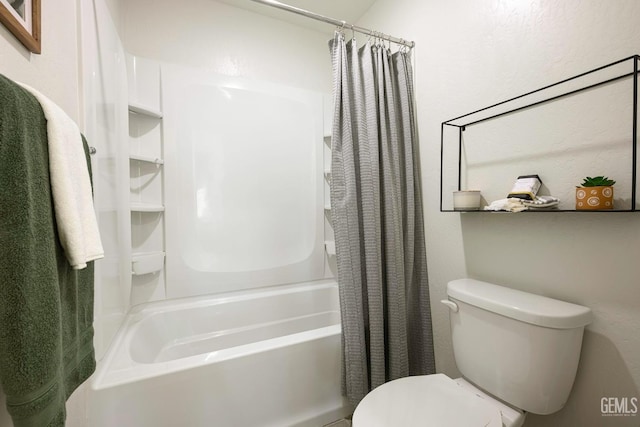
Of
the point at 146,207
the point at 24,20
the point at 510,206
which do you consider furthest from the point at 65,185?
the point at 510,206

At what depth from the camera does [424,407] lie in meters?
0.94

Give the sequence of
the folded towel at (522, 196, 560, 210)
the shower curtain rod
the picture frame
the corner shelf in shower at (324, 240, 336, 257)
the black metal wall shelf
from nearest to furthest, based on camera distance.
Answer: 1. the picture frame
2. the black metal wall shelf
3. the folded towel at (522, 196, 560, 210)
4. the shower curtain rod
5. the corner shelf in shower at (324, 240, 336, 257)

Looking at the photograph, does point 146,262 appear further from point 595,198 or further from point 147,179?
point 595,198

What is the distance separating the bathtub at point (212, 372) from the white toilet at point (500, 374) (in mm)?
449

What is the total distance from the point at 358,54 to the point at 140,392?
1.88 metres

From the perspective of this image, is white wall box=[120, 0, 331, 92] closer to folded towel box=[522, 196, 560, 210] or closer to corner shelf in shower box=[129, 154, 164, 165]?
corner shelf in shower box=[129, 154, 164, 165]

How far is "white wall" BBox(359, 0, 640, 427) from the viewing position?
86 centimetres

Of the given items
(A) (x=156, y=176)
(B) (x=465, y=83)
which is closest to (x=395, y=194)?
(B) (x=465, y=83)

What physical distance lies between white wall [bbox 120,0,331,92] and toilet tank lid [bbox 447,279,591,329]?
76.4 inches

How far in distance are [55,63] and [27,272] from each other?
2.27 ft

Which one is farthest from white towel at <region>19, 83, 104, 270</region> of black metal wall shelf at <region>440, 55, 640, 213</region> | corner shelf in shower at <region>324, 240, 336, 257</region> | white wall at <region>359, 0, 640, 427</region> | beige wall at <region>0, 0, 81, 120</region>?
corner shelf in shower at <region>324, 240, 336, 257</region>

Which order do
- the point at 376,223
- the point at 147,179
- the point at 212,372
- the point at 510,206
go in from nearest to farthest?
the point at 510,206, the point at 212,372, the point at 376,223, the point at 147,179

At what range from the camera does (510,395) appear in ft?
3.11

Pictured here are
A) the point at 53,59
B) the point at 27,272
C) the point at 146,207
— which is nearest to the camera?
the point at 27,272
